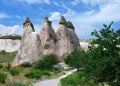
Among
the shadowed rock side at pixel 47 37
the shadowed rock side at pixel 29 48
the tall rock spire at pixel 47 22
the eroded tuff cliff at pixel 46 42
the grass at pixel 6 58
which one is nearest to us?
the shadowed rock side at pixel 29 48

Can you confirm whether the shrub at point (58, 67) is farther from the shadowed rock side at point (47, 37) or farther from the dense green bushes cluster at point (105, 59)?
the dense green bushes cluster at point (105, 59)

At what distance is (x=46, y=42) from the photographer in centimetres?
6125

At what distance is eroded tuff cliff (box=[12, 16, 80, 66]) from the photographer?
57500mm

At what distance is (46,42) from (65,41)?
2912 mm

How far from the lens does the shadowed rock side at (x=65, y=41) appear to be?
60.0m

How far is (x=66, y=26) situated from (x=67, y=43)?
10.8ft

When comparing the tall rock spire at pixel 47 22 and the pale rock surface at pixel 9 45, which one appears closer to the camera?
the tall rock spire at pixel 47 22

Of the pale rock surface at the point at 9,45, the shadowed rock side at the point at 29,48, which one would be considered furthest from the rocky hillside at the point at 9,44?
the shadowed rock side at the point at 29,48

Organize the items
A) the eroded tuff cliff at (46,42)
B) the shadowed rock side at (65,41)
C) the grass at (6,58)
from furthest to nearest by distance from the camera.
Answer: the grass at (6,58) → the shadowed rock side at (65,41) → the eroded tuff cliff at (46,42)

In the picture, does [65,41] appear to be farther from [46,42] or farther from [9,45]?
[9,45]

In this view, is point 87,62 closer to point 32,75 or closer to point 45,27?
point 32,75

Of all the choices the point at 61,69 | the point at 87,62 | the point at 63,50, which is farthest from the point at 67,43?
the point at 87,62

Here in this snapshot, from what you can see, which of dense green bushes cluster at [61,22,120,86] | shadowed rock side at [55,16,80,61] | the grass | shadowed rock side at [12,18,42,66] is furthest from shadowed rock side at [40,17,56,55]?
dense green bushes cluster at [61,22,120,86]

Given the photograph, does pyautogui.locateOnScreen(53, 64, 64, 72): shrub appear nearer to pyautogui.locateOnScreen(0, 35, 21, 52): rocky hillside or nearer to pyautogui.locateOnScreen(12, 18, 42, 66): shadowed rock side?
pyautogui.locateOnScreen(12, 18, 42, 66): shadowed rock side
